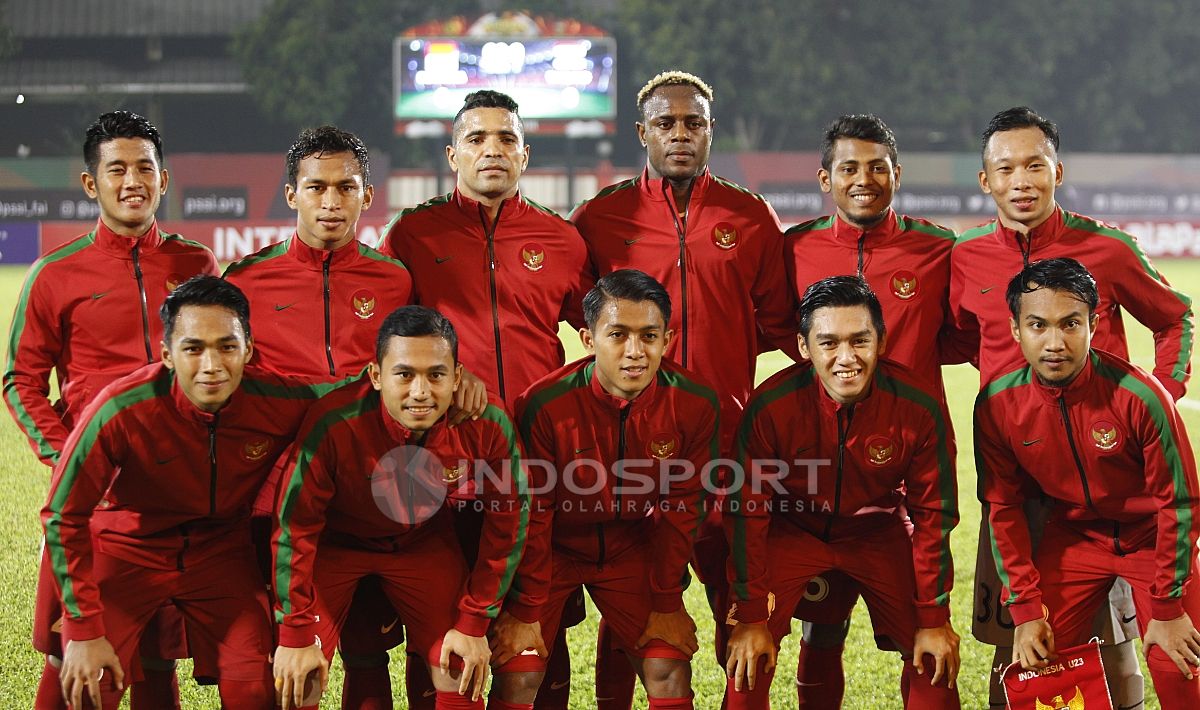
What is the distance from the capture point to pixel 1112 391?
3252 millimetres

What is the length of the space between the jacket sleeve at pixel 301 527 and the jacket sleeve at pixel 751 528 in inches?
43.4

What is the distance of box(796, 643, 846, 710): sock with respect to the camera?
3611 millimetres

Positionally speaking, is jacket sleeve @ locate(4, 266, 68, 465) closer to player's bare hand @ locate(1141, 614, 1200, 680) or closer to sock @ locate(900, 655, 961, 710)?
sock @ locate(900, 655, 961, 710)

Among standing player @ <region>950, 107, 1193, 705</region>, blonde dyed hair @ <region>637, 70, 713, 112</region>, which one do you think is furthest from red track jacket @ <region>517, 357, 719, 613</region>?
blonde dyed hair @ <region>637, 70, 713, 112</region>

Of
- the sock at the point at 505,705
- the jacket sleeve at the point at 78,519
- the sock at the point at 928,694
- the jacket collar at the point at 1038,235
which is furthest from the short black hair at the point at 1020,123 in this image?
the jacket sleeve at the point at 78,519

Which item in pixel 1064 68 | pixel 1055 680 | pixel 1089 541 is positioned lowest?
pixel 1055 680

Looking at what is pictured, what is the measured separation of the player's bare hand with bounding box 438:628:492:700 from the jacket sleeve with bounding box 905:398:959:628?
119 centimetres

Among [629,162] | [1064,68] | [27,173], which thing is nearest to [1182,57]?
[1064,68]

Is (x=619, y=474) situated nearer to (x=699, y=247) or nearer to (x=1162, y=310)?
(x=699, y=247)

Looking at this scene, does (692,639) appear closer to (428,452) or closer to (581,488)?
(581,488)

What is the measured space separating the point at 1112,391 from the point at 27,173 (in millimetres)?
21397

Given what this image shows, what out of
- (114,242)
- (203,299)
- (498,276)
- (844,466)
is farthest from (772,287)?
(114,242)

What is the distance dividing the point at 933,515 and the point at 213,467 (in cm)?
195

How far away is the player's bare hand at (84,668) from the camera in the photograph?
9.81 ft
